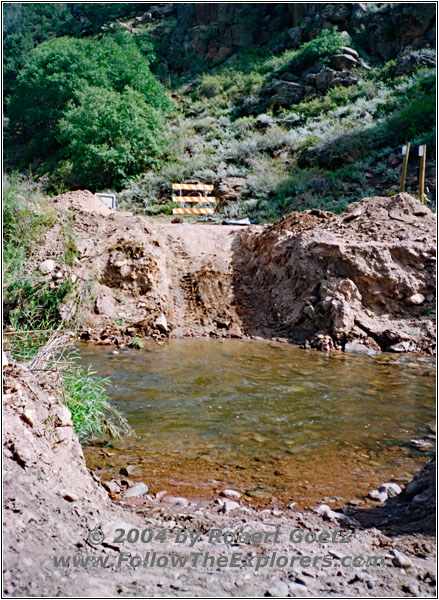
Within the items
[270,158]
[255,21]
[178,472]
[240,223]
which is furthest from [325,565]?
[255,21]

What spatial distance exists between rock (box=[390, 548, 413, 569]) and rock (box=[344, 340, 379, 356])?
626 centimetres

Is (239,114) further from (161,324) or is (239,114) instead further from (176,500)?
(176,500)

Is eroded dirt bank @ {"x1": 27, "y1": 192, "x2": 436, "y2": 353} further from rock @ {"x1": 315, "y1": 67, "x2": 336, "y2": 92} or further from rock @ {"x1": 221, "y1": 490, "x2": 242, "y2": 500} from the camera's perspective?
rock @ {"x1": 315, "y1": 67, "x2": 336, "y2": 92}

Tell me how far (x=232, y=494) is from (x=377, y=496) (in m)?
0.96

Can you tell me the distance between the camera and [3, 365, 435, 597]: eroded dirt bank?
2111 mm

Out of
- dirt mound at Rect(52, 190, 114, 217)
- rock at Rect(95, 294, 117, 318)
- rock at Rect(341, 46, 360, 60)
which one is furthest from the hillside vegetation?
rock at Rect(95, 294, 117, 318)

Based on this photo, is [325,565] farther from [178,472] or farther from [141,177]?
[141,177]

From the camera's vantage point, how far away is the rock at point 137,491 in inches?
134

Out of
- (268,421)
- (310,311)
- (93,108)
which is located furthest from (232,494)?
(93,108)

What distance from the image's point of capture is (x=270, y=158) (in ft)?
67.8

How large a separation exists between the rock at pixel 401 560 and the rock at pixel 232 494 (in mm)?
1295

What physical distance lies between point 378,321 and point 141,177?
14291 millimetres

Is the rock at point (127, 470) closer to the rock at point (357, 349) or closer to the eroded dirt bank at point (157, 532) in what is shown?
the eroded dirt bank at point (157, 532)

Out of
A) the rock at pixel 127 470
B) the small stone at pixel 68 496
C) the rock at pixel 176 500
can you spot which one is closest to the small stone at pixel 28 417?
the small stone at pixel 68 496
